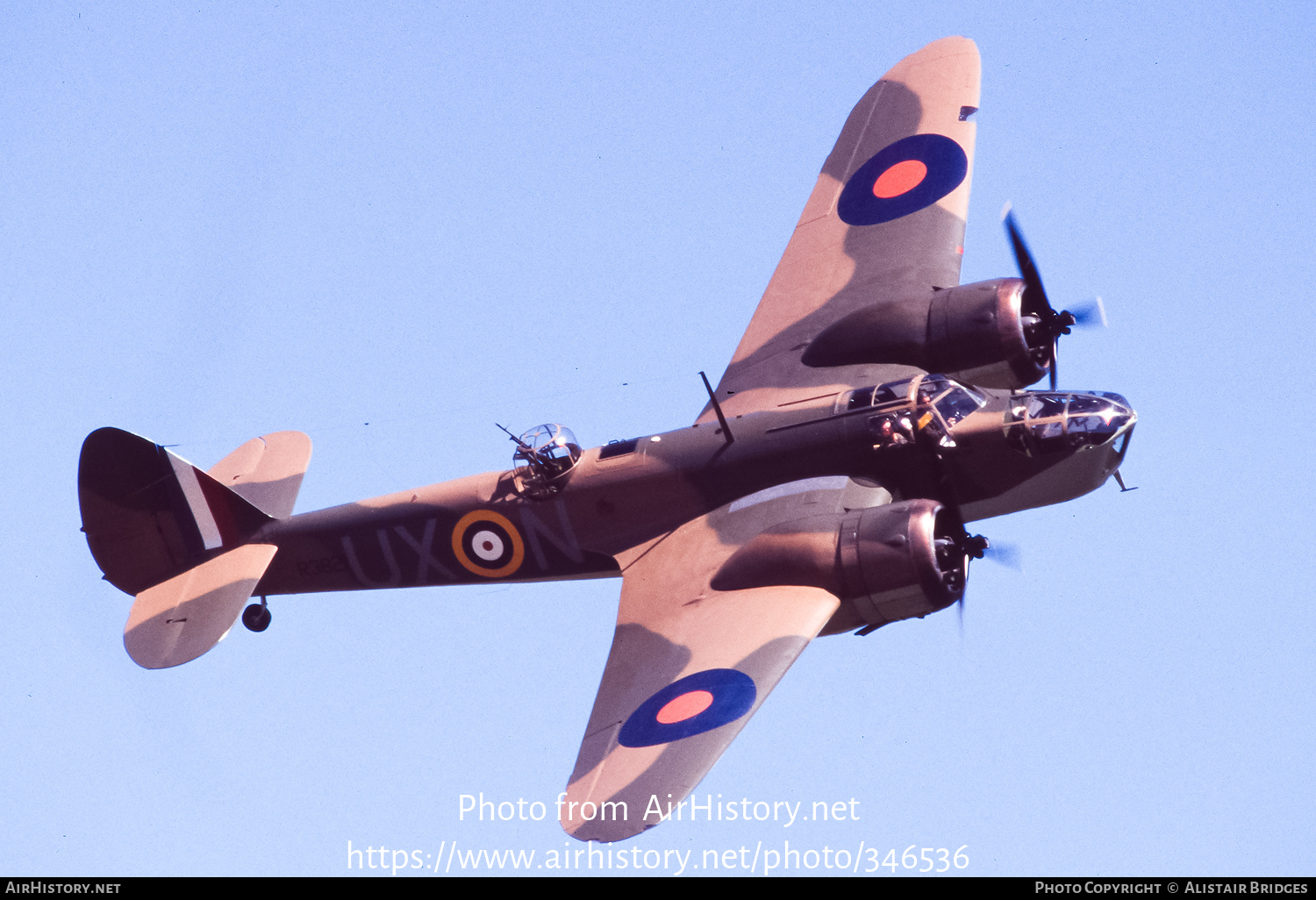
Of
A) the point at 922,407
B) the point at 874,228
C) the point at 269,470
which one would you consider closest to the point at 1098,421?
the point at 922,407

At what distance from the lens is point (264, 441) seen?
28141 mm

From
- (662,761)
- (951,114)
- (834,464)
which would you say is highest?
(951,114)

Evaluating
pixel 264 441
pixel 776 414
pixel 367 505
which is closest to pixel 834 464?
pixel 776 414

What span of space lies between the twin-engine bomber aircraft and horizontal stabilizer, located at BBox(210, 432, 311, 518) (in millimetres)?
48

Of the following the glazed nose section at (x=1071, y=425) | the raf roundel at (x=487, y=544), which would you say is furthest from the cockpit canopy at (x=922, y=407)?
the raf roundel at (x=487, y=544)

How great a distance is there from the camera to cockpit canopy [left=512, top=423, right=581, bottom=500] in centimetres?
2475

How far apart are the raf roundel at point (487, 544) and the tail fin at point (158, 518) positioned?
3.44 m

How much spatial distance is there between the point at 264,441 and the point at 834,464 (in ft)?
33.0

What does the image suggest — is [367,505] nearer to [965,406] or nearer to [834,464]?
[834,464]

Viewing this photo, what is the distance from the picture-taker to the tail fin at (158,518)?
87.2 ft

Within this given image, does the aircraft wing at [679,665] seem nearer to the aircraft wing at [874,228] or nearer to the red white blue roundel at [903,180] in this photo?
the aircraft wing at [874,228]

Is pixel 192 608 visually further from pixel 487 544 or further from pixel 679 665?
pixel 679 665

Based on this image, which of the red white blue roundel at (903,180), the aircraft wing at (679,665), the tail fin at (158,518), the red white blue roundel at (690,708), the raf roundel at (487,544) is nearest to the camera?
the aircraft wing at (679,665)

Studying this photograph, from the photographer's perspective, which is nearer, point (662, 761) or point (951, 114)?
point (662, 761)
